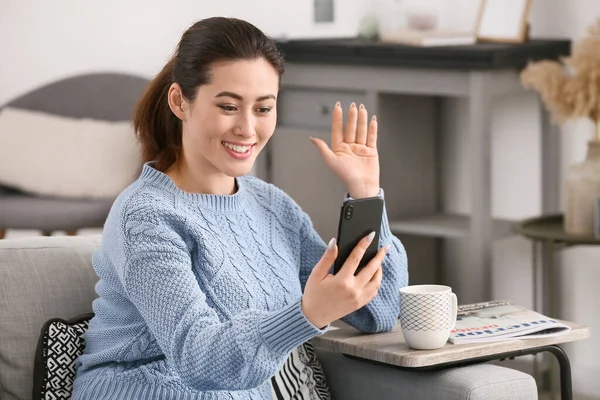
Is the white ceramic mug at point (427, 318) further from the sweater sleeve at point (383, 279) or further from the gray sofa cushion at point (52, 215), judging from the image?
the gray sofa cushion at point (52, 215)

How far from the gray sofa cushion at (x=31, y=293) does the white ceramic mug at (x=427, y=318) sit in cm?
58

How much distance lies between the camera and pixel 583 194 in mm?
2996

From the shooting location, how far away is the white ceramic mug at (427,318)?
5.82ft

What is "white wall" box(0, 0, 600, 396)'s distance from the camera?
11.7 feet

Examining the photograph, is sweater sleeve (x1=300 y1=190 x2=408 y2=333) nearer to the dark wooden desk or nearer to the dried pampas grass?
the dried pampas grass

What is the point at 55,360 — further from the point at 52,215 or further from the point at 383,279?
the point at 52,215

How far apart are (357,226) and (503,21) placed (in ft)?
6.62

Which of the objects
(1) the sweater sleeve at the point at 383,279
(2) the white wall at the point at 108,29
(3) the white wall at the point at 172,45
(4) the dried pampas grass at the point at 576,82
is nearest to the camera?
(1) the sweater sleeve at the point at 383,279

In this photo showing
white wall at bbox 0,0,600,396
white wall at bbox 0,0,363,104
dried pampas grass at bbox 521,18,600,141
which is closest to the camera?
dried pampas grass at bbox 521,18,600,141

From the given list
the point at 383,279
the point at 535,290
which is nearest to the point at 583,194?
the point at 535,290

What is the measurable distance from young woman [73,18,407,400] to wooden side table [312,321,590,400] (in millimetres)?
58

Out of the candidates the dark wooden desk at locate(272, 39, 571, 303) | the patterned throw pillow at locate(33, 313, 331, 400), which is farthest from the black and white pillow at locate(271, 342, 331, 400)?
the dark wooden desk at locate(272, 39, 571, 303)

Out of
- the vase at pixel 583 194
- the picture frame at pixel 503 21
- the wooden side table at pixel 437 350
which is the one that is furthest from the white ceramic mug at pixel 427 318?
the picture frame at pixel 503 21

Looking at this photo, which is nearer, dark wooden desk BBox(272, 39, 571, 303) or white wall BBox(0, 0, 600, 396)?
dark wooden desk BBox(272, 39, 571, 303)
